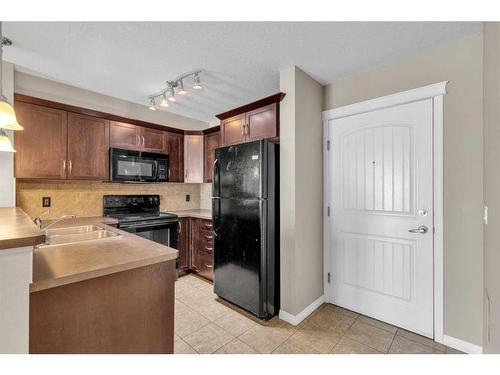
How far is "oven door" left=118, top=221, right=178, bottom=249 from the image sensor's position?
8.97 ft

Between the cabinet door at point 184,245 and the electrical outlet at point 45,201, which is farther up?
the electrical outlet at point 45,201

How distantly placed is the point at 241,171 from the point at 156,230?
1.44m

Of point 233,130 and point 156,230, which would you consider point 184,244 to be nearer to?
point 156,230

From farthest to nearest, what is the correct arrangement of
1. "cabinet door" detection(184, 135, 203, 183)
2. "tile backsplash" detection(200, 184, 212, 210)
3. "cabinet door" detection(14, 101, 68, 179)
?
"tile backsplash" detection(200, 184, 212, 210)
"cabinet door" detection(184, 135, 203, 183)
"cabinet door" detection(14, 101, 68, 179)

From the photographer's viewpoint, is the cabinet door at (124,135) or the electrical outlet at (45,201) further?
the cabinet door at (124,135)

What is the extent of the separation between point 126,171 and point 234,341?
231 cm

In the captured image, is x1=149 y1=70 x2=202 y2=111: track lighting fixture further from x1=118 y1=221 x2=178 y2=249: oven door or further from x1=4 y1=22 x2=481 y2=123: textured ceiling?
x1=118 y1=221 x2=178 y2=249: oven door

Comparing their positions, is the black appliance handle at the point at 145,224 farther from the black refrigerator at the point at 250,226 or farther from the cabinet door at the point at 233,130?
the cabinet door at the point at 233,130

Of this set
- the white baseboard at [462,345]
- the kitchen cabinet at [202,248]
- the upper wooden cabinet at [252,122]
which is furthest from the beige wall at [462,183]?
the kitchen cabinet at [202,248]

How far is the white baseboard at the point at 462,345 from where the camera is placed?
1743mm

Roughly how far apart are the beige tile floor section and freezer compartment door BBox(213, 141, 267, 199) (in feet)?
3.91

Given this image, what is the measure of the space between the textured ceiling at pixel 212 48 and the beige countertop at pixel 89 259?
1.55 m

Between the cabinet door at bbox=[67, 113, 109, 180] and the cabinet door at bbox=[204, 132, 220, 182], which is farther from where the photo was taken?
the cabinet door at bbox=[204, 132, 220, 182]

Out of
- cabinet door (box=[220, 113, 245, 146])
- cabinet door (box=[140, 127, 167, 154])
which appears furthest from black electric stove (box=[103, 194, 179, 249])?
cabinet door (box=[220, 113, 245, 146])
